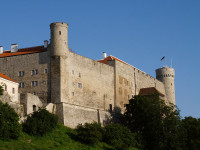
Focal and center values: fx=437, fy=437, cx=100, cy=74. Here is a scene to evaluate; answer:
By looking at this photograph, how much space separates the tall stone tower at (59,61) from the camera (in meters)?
58.6

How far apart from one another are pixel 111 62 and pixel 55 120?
21.8 metres

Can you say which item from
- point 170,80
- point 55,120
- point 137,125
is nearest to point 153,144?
point 137,125

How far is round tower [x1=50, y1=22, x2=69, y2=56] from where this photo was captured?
5991 cm

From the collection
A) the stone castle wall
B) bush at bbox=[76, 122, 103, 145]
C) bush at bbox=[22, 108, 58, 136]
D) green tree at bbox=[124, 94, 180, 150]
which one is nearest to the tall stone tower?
the stone castle wall

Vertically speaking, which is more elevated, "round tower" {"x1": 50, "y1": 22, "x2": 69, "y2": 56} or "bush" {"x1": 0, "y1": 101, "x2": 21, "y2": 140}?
"round tower" {"x1": 50, "y1": 22, "x2": 69, "y2": 56}

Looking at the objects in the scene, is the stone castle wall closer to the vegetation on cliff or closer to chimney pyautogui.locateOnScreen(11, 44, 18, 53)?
chimney pyautogui.locateOnScreen(11, 44, 18, 53)

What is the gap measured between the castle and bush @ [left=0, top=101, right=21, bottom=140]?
8118mm

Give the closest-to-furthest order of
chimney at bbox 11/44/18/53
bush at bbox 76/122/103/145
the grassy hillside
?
the grassy hillside < bush at bbox 76/122/103/145 < chimney at bbox 11/44/18/53

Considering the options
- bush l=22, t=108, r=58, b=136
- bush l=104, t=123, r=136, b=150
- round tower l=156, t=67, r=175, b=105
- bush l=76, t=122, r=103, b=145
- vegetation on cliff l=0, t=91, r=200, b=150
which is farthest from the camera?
round tower l=156, t=67, r=175, b=105

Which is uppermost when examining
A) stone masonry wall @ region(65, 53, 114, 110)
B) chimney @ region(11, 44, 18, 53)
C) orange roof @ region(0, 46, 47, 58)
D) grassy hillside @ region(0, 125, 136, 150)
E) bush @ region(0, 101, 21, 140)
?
chimney @ region(11, 44, 18, 53)

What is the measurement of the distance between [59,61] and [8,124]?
15103 mm

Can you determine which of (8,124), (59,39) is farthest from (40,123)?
(59,39)

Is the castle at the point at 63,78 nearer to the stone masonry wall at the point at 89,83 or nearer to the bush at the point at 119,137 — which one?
the stone masonry wall at the point at 89,83

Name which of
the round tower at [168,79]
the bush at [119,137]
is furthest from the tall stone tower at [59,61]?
the round tower at [168,79]
